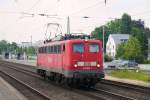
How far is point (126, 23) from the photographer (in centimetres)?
17812

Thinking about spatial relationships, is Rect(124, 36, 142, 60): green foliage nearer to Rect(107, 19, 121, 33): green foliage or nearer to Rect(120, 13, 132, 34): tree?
Rect(120, 13, 132, 34): tree

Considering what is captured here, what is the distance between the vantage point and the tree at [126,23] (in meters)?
178

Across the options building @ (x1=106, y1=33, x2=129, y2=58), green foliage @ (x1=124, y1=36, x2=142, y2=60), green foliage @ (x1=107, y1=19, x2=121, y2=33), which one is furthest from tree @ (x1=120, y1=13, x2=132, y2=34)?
green foliage @ (x1=124, y1=36, x2=142, y2=60)

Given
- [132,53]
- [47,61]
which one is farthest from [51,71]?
[132,53]

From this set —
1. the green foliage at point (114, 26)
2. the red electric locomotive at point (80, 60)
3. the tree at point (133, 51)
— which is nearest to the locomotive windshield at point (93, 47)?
the red electric locomotive at point (80, 60)

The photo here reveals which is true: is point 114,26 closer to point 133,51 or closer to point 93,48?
point 133,51

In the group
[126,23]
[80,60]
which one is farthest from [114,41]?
[80,60]

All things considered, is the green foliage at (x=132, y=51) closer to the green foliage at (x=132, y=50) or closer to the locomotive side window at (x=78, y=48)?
the green foliage at (x=132, y=50)

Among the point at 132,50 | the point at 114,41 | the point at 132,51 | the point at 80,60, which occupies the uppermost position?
the point at 114,41

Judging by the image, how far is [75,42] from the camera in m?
24.6

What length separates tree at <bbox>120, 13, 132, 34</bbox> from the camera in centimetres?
17750

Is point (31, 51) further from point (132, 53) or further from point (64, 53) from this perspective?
point (64, 53)

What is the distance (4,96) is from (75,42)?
597 cm

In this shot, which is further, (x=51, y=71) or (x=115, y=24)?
(x=115, y=24)
